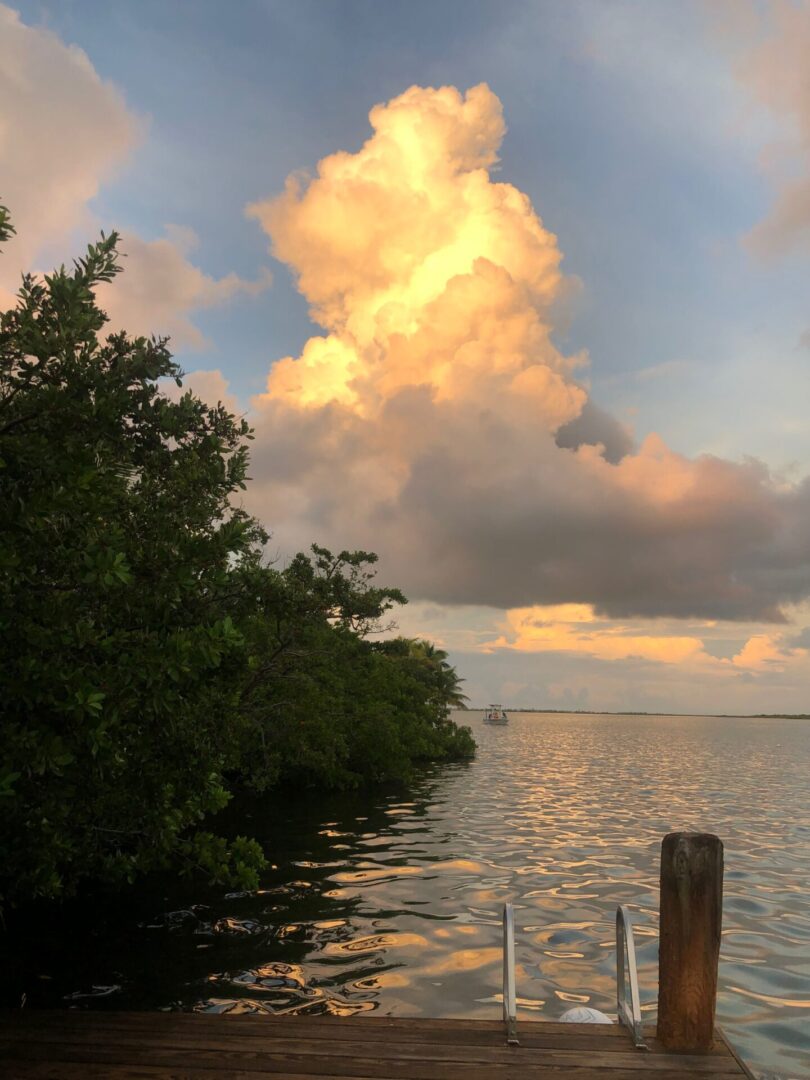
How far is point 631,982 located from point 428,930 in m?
7.37

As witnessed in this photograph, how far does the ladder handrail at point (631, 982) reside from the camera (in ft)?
21.0

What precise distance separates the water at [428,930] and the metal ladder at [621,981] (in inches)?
102

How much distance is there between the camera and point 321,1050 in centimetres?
635

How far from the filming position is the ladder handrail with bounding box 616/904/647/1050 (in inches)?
253

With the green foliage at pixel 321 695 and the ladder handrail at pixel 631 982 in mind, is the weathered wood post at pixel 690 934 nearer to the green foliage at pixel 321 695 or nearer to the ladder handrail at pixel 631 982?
the ladder handrail at pixel 631 982

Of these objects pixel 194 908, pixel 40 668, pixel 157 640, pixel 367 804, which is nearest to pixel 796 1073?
pixel 157 640

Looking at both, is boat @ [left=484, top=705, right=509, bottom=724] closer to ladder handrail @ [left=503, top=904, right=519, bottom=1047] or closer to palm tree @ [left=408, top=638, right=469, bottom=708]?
palm tree @ [left=408, top=638, right=469, bottom=708]

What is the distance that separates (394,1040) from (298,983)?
433 centimetres

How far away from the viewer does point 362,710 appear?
34531mm

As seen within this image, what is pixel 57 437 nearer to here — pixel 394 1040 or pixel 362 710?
pixel 394 1040

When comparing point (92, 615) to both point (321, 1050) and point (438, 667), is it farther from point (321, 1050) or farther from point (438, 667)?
point (438, 667)

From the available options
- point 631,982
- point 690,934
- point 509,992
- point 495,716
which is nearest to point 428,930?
point 509,992

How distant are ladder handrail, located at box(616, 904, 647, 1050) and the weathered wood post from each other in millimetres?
223

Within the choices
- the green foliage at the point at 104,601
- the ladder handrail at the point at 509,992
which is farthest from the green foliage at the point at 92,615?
the ladder handrail at the point at 509,992
